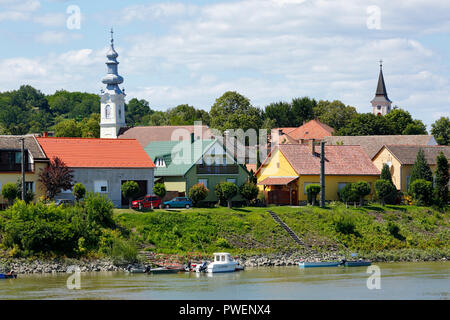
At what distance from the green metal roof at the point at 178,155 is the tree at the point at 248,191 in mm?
4924

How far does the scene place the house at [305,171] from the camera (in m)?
68.1

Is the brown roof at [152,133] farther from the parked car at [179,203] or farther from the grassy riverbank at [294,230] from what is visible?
the grassy riverbank at [294,230]

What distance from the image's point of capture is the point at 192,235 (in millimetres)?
56312

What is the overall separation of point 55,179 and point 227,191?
13.1 meters

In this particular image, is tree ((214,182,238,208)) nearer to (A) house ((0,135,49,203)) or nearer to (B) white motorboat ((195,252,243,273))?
(B) white motorboat ((195,252,243,273))

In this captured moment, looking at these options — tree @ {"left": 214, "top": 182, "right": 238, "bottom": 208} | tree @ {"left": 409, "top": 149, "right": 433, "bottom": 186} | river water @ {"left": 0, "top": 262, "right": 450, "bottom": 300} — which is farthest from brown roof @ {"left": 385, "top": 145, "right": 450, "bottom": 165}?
river water @ {"left": 0, "top": 262, "right": 450, "bottom": 300}

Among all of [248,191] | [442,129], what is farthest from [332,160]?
[442,129]

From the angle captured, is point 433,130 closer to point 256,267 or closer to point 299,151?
point 299,151

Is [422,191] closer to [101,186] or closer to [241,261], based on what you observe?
[241,261]

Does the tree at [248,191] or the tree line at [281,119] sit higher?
the tree line at [281,119]

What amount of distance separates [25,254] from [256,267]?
48.0 ft

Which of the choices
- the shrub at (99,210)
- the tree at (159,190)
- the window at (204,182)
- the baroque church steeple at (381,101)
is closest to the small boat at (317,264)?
the shrub at (99,210)

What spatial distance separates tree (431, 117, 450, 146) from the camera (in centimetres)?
12100

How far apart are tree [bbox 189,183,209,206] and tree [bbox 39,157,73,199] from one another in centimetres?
923
